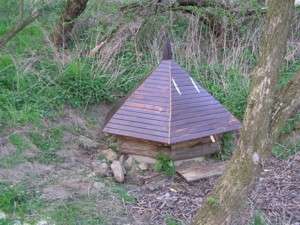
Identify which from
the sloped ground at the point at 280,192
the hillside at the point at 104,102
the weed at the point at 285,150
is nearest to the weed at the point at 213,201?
the hillside at the point at 104,102

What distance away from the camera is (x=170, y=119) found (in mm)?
4492

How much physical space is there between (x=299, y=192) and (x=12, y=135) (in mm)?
2594

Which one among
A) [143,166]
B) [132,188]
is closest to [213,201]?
[132,188]

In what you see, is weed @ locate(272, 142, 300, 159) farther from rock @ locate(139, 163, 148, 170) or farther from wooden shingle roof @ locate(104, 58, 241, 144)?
rock @ locate(139, 163, 148, 170)

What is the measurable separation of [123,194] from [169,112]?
869 mm

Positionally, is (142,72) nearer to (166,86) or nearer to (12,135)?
(166,86)

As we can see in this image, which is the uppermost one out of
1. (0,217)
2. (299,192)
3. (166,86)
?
(166,86)

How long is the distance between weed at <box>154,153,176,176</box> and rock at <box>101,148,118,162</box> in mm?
431

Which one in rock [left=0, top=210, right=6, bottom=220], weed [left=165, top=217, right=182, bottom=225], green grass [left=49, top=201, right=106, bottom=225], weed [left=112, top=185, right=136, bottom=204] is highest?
rock [left=0, top=210, right=6, bottom=220]

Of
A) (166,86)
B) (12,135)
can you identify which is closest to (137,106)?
(166,86)

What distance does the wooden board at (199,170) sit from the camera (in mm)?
4418

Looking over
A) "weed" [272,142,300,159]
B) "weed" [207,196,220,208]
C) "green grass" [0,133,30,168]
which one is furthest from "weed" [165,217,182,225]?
"weed" [272,142,300,159]

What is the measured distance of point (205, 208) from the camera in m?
2.91

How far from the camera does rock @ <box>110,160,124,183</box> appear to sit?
4418mm
